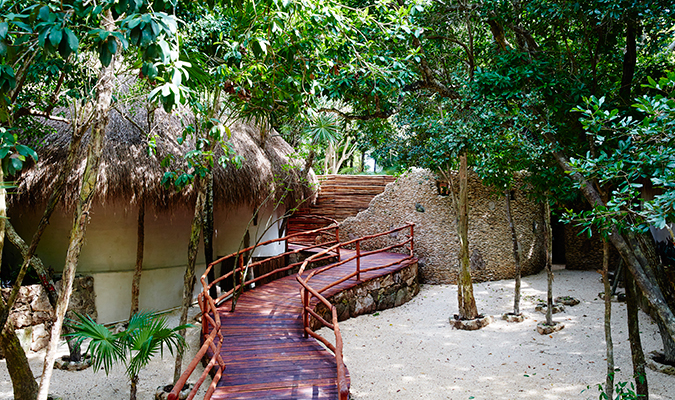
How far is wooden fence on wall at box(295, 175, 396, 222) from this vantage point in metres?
10.6

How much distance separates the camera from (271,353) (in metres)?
4.33

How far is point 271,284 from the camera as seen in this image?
7230mm

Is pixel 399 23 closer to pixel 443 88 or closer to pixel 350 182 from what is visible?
pixel 443 88

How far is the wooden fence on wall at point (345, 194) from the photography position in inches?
417

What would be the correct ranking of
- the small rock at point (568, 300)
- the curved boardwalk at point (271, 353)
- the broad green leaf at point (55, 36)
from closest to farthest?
the broad green leaf at point (55, 36), the curved boardwalk at point (271, 353), the small rock at point (568, 300)

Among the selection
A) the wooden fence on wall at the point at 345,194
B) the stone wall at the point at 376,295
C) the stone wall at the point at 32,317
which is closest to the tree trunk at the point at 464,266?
the stone wall at the point at 376,295

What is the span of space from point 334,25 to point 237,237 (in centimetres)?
622

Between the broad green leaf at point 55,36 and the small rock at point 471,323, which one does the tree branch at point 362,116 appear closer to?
the small rock at point 471,323

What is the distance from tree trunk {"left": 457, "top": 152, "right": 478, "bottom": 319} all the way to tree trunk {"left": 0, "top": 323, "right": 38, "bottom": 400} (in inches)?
211

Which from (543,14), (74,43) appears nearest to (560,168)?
(543,14)

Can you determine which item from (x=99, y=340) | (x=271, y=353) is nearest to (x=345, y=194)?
(x=271, y=353)

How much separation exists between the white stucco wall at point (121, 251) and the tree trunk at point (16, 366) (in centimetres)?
280

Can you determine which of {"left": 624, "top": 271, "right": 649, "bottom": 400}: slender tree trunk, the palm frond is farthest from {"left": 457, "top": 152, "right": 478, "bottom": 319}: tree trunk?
the palm frond

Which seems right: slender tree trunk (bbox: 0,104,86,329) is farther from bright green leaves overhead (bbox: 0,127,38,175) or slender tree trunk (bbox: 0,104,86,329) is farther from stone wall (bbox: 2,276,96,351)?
bright green leaves overhead (bbox: 0,127,38,175)
